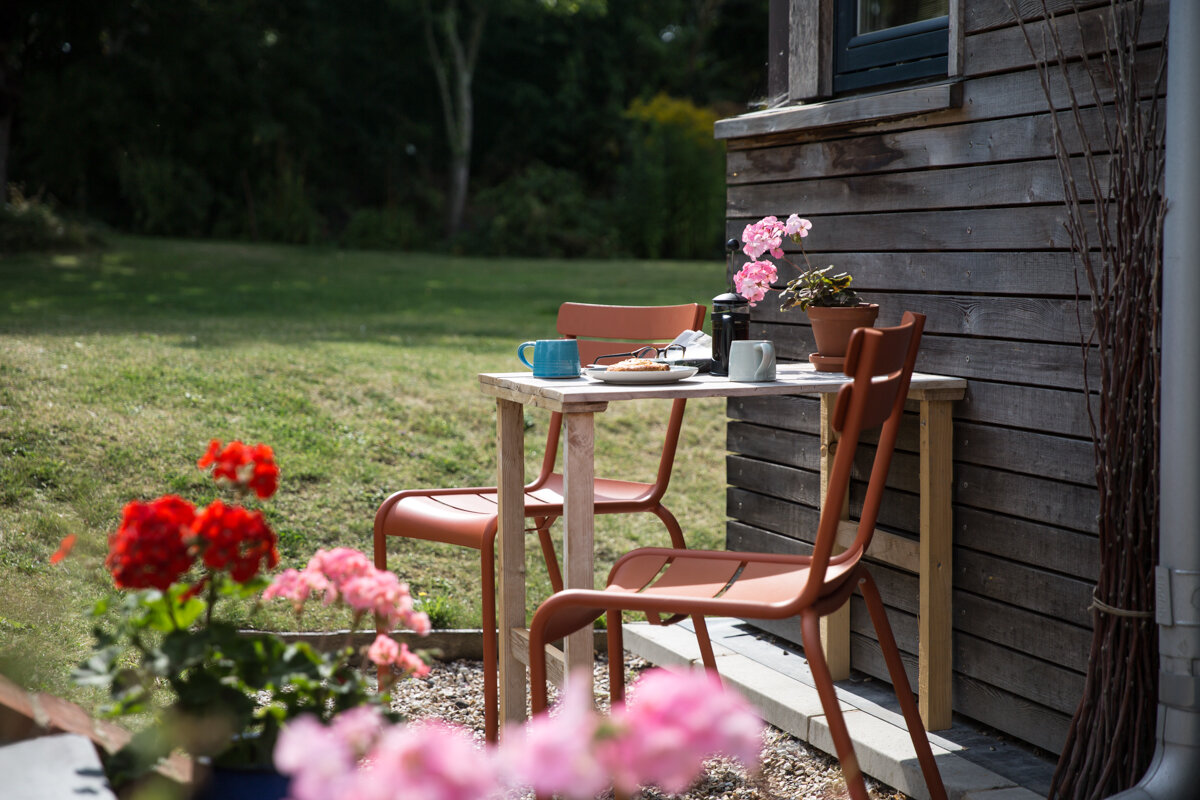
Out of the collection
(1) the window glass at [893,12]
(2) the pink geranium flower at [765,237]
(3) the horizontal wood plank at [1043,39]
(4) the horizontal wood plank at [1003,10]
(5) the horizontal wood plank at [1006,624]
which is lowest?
(5) the horizontal wood plank at [1006,624]

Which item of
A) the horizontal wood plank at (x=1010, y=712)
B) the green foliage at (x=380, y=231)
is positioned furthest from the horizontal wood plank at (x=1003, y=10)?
the green foliage at (x=380, y=231)

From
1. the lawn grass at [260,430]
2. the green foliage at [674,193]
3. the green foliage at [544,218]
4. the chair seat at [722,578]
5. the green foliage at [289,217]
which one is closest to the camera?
the chair seat at [722,578]

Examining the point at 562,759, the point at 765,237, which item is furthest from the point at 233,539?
the point at 765,237

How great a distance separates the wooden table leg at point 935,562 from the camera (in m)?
2.53

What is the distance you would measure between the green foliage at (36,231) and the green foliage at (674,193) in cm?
849

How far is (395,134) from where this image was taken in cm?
1977

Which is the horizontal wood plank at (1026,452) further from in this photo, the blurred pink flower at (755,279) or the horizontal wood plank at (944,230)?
the blurred pink flower at (755,279)

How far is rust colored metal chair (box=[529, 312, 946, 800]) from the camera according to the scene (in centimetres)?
174

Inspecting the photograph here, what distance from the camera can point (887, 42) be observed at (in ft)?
9.29

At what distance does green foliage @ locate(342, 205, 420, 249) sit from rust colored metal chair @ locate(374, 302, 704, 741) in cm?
1478

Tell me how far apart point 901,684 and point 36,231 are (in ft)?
38.8

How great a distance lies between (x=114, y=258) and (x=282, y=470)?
877 centimetres

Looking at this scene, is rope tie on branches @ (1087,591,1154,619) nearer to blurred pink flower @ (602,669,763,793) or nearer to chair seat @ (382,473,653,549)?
chair seat @ (382,473,653,549)

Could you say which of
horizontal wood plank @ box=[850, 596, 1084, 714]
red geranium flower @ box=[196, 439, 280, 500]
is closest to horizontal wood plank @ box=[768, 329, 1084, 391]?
horizontal wood plank @ box=[850, 596, 1084, 714]
